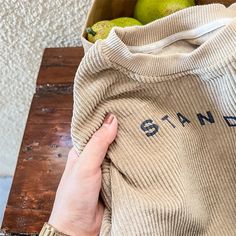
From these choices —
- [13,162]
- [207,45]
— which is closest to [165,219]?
[207,45]

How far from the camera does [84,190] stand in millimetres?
392

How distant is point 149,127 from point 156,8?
0.15 metres

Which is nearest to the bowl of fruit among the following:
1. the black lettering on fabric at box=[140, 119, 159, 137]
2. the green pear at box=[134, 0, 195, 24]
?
the green pear at box=[134, 0, 195, 24]

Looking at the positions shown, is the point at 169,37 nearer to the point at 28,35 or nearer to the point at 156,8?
the point at 156,8

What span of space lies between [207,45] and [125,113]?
9cm

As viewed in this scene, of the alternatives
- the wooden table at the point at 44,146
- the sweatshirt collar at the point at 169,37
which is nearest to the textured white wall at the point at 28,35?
the wooden table at the point at 44,146

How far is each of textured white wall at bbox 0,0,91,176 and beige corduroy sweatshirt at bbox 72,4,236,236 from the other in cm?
26

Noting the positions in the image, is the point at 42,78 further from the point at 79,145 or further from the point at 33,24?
the point at 79,145

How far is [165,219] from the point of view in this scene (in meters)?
0.37

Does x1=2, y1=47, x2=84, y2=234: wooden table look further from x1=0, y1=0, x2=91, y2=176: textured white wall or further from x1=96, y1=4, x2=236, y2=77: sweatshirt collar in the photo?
x1=96, y1=4, x2=236, y2=77: sweatshirt collar

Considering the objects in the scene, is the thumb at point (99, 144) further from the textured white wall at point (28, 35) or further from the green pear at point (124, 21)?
the textured white wall at point (28, 35)

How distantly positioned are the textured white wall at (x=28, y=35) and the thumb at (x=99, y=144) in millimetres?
283

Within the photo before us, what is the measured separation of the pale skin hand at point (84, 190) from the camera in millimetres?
375

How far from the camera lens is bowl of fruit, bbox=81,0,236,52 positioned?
17.3 inches
